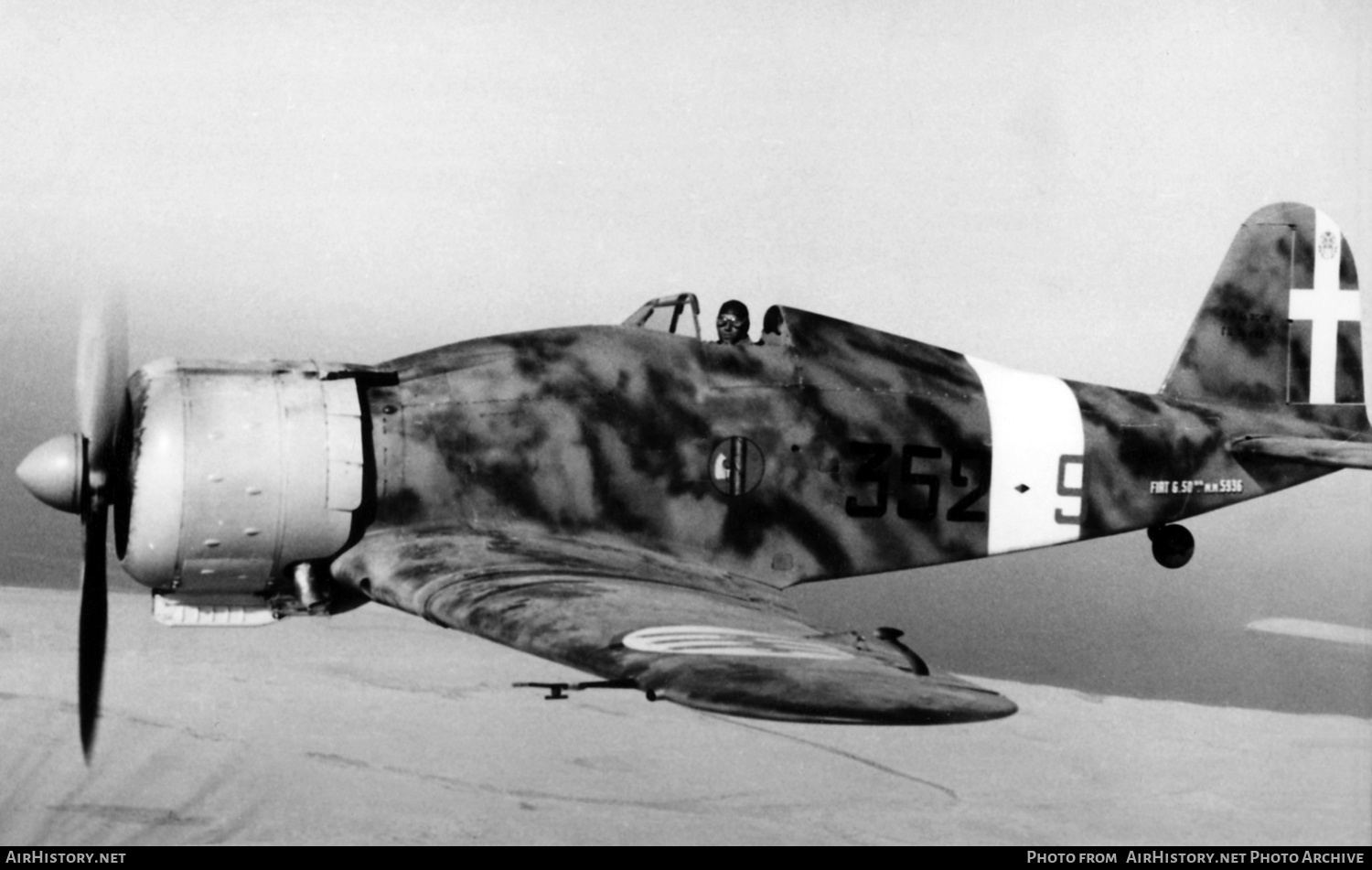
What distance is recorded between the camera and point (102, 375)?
8.44m

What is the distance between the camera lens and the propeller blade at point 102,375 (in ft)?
27.1

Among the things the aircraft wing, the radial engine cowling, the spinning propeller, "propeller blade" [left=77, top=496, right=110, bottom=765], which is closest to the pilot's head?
the aircraft wing

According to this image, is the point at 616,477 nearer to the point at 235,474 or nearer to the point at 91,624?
the point at 235,474

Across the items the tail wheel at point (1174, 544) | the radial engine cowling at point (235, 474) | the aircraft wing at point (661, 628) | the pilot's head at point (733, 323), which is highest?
the pilot's head at point (733, 323)

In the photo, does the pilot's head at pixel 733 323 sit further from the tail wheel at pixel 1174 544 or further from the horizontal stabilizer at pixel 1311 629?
the horizontal stabilizer at pixel 1311 629

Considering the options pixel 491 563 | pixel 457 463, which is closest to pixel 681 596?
pixel 491 563

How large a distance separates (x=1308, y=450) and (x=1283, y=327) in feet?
4.52

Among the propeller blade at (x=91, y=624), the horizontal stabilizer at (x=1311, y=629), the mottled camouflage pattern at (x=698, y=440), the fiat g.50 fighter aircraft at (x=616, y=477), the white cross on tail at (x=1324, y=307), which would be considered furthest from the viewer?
the horizontal stabilizer at (x=1311, y=629)

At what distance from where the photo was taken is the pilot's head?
31.1ft

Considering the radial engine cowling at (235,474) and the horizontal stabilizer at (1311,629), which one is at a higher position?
the radial engine cowling at (235,474)

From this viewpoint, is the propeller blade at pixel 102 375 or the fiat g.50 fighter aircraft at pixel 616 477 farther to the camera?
the propeller blade at pixel 102 375

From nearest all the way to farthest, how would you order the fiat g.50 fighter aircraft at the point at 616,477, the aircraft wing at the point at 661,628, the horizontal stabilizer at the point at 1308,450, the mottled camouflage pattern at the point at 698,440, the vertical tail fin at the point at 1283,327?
1. the aircraft wing at the point at 661,628
2. the fiat g.50 fighter aircraft at the point at 616,477
3. the mottled camouflage pattern at the point at 698,440
4. the horizontal stabilizer at the point at 1308,450
5. the vertical tail fin at the point at 1283,327

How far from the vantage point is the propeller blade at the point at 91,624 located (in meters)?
8.19

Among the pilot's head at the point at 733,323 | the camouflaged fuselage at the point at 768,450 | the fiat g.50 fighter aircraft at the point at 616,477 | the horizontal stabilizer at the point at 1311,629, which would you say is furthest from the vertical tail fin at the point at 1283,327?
the horizontal stabilizer at the point at 1311,629
